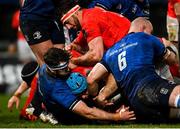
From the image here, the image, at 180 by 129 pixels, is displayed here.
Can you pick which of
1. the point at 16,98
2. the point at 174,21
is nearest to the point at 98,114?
the point at 16,98

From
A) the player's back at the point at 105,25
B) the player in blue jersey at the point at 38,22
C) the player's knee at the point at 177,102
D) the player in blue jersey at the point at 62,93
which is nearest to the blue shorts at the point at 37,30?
the player in blue jersey at the point at 38,22

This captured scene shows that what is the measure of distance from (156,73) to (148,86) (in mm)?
293

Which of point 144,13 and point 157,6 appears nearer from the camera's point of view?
point 144,13

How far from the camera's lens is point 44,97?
29.9ft

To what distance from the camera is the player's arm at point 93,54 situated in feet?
30.8

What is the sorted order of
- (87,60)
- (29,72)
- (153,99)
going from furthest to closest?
(29,72) → (87,60) → (153,99)

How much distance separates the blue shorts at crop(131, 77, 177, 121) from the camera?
8.48m

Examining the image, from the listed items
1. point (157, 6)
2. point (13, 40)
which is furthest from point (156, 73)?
point (13, 40)

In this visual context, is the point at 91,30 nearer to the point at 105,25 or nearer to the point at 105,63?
the point at 105,25

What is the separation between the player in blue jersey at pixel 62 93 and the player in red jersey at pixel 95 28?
1.99ft

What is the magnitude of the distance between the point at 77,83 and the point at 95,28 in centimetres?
93

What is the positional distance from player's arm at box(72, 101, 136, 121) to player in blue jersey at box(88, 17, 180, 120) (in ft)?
0.37

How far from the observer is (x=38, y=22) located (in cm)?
1085

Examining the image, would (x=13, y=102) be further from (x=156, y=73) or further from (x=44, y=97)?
(x=156, y=73)
